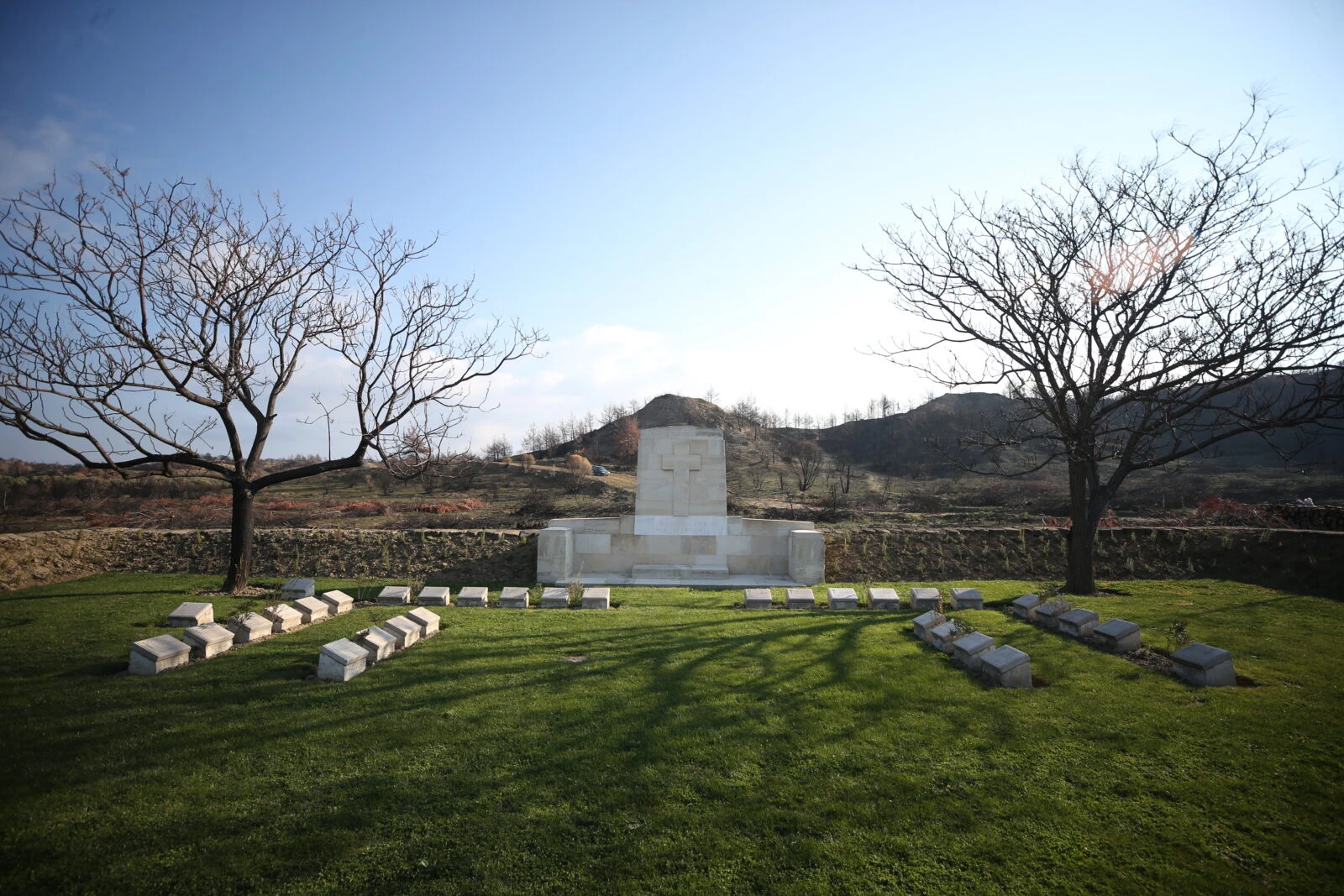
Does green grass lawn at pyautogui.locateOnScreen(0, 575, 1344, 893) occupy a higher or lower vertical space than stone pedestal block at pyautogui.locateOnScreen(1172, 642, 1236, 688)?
lower

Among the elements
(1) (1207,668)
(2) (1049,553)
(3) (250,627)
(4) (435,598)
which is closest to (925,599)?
(1) (1207,668)

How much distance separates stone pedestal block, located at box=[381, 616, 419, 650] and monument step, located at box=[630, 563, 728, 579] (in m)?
5.36

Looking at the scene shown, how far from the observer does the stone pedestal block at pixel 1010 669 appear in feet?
18.7

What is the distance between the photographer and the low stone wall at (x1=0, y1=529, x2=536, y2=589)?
12.2 meters

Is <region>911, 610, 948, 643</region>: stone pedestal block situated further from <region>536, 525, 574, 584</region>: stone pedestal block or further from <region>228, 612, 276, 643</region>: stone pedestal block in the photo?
<region>228, 612, 276, 643</region>: stone pedestal block

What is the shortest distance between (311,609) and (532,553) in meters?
5.12

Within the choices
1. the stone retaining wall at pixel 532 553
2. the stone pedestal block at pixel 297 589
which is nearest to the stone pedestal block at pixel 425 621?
the stone pedestal block at pixel 297 589

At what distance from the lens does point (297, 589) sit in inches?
379

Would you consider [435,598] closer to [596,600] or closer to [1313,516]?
[596,600]

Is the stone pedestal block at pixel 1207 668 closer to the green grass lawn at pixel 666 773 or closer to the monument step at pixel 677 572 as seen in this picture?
the green grass lawn at pixel 666 773

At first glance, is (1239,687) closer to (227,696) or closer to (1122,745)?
(1122,745)

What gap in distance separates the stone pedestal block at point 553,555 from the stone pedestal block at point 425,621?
4091mm

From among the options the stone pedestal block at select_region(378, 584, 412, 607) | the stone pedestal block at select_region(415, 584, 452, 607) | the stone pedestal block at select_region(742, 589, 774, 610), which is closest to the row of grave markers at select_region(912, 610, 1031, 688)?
the stone pedestal block at select_region(742, 589, 774, 610)

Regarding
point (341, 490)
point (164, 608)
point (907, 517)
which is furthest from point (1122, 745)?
point (341, 490)
